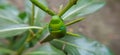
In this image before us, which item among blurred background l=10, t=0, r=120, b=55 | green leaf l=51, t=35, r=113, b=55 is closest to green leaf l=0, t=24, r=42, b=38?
green leaf l=51, t=35, r=113, b=55

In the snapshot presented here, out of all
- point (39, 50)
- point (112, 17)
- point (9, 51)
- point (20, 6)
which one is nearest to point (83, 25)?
point (112, 17)

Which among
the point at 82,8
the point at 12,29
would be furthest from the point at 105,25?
the point at 12,29

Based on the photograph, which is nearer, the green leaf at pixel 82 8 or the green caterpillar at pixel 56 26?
the green caterpillar at pixel 56 26

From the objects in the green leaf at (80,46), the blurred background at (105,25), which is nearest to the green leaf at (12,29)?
the green leaf at (80,46)

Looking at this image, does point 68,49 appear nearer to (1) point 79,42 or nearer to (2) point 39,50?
(1) point 79,42

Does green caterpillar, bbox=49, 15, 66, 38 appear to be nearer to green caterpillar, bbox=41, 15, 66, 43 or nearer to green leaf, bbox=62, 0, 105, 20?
green caterpillar, bbox=41, 15, 66, 43

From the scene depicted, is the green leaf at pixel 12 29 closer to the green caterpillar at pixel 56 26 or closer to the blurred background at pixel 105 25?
the green caterpillar at pixel 56 26
